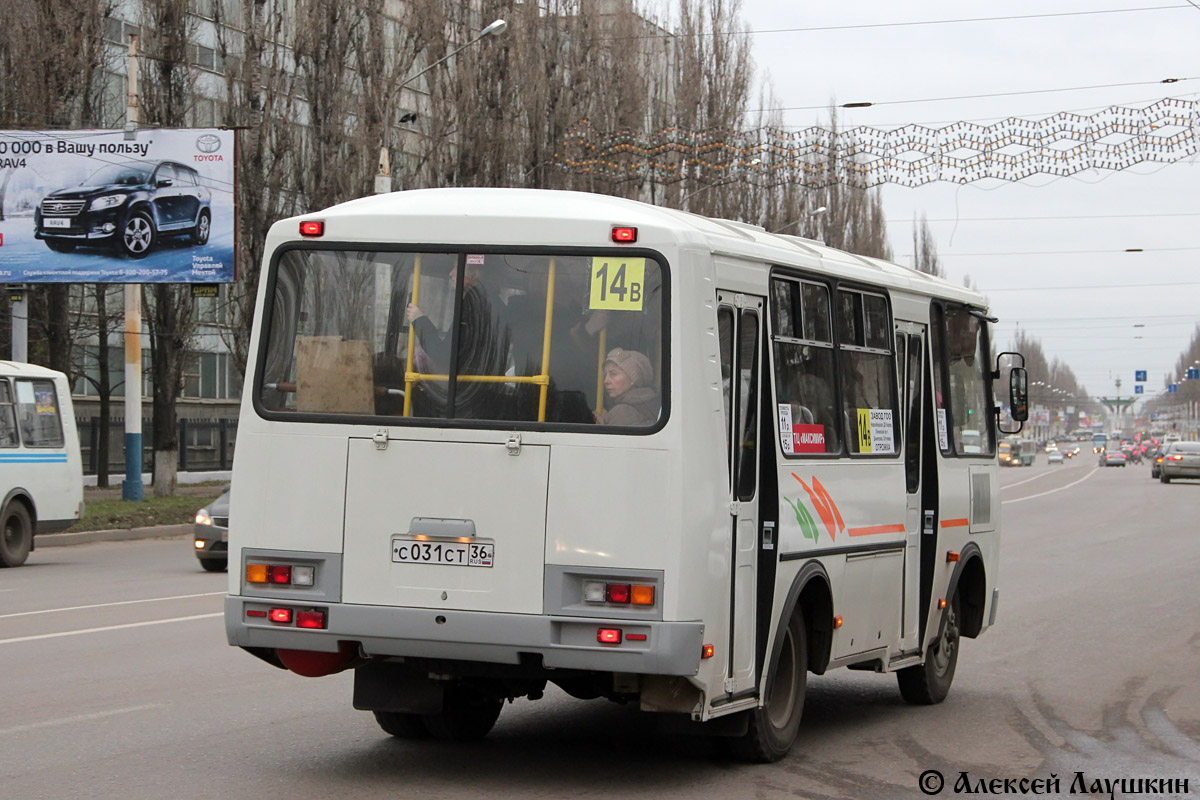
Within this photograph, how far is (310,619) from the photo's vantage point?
693cm

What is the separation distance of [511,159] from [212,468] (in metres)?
14.4

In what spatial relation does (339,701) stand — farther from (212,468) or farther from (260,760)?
(212,468)

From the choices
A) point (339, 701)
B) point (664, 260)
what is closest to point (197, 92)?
point (339, 701)

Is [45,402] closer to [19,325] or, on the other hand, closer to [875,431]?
[19,325]

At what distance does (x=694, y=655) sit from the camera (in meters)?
6.57

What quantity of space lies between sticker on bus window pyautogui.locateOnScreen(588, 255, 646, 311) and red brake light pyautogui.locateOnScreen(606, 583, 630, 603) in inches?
47.0

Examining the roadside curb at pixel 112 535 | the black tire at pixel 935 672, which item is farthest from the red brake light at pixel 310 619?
the roadside curb at pixel 112 535

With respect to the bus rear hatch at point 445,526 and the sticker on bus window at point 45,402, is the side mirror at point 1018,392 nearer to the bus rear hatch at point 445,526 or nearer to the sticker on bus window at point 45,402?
the bus rear hatch at point 445,526

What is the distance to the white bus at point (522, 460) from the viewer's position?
6.66m

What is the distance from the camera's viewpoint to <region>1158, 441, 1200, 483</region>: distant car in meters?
56.4

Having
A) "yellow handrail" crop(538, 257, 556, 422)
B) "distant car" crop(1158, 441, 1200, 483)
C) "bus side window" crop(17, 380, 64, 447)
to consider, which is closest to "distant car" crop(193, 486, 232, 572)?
"bus side window" crop(17, 380, 64, 447)

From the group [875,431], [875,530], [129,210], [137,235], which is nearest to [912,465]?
[875,431]

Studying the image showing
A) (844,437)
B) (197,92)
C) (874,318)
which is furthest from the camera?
(197,92)

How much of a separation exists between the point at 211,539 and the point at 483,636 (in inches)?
528
